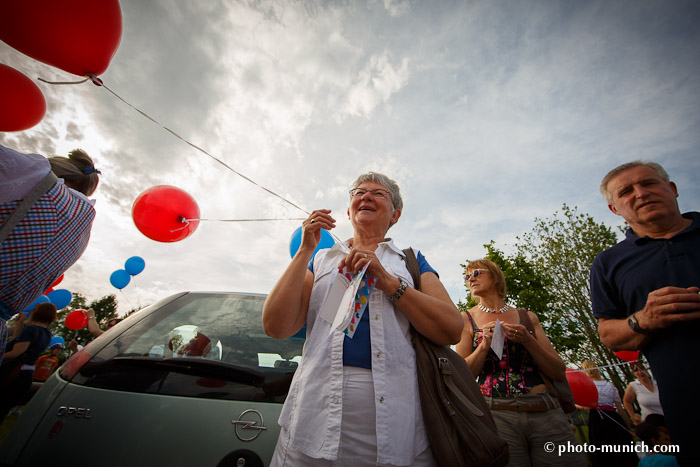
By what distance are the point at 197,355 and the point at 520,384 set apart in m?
2.54

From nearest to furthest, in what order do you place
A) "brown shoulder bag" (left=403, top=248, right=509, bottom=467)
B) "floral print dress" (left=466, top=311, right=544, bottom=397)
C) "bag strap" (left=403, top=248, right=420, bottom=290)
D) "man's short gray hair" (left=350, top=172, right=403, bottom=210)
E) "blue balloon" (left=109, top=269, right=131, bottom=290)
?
"brown shoulder bag" (left=403, top=248, right=509, bottom=467)
"bag strap" (left=403, top=248, right=420, bottom=290)
"man's short gray hair" (left=350, top=172, right=403, bottom=210)
"floral print dress" (left=466, top=311, right=544, bottom=397)
"blue balloon" (left=109, top=269, right=131, bottom=290)

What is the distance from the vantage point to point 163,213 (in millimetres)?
3131

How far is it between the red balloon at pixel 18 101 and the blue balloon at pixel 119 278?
23.2ft

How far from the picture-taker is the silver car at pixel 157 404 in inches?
47.0

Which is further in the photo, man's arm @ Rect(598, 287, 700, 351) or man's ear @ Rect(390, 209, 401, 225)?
man's ear @ Rect(390, 209, 401, 225)

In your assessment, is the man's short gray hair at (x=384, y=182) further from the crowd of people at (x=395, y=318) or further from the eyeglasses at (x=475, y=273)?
the eyeglasses at (x=475, y=273)

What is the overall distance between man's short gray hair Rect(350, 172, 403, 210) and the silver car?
133 cm

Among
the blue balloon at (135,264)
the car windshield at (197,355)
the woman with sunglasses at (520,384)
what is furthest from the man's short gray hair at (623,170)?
the blue balloon at (135,264)

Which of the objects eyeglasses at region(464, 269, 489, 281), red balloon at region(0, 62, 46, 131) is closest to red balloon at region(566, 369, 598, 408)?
eyeglasses at region(464, 269, 489, 281)

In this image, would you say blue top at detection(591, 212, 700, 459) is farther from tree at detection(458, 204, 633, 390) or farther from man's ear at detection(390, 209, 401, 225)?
tree at detection(458, 204, 633, 390)

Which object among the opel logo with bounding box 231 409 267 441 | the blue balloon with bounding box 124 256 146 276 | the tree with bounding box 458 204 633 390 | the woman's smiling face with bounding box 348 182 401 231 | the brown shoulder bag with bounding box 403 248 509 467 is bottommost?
the opel logo with bounding box 231 409 267 441

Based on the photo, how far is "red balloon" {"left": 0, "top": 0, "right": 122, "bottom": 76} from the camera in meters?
1.76

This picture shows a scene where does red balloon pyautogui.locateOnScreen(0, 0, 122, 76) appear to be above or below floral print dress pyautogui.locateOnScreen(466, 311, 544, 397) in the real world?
above

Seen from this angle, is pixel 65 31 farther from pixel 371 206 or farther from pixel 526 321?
pixel 526 321
